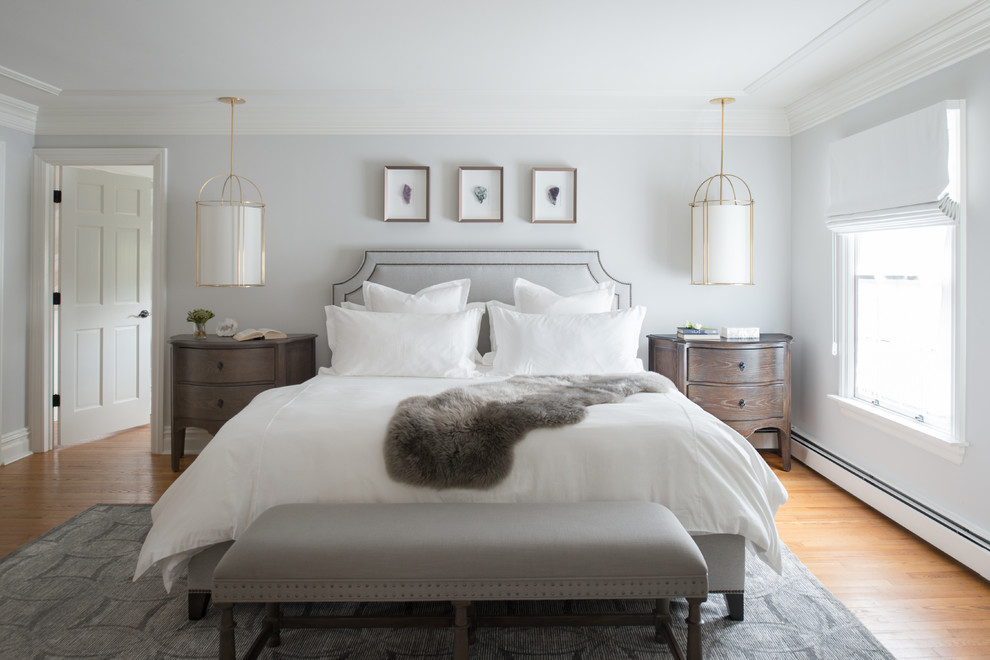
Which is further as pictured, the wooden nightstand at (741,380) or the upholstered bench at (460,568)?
the wooden nightstand at (741,380)

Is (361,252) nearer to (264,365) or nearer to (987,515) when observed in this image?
(264,365)

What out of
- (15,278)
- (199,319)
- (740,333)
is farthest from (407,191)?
(15,278)

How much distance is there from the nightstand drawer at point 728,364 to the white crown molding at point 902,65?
58.1 inches

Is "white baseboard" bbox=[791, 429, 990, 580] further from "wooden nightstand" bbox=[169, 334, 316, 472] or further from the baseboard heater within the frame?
"wooden nightstand" bbox=[169, 334, 316, 472]

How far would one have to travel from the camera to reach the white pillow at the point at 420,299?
161 inches

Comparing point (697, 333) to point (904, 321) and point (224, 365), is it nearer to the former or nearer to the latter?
point (904, 321)

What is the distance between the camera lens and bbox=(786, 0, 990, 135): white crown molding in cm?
280

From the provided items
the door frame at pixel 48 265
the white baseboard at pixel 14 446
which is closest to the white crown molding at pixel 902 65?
the door frame at pixel 48 265

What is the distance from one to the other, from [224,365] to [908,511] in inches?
147

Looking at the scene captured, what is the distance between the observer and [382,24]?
3.12 meters

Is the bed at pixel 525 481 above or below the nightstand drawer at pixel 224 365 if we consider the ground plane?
below

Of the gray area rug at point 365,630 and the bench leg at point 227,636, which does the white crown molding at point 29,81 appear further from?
the bench leg at point 227,636

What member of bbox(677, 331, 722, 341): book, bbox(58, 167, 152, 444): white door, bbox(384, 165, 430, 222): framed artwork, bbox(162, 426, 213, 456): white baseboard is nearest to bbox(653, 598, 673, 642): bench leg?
bbox(677, 331, 722, 341): book

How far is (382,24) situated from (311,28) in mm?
343
